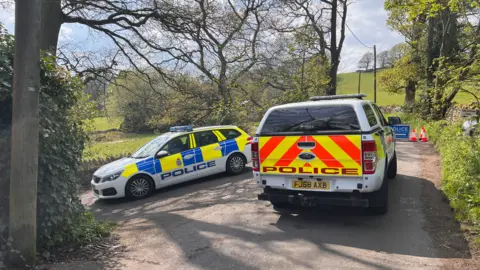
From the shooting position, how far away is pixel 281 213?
6.43m

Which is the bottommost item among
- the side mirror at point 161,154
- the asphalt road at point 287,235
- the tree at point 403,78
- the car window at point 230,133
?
the asphalt road at point 287,235

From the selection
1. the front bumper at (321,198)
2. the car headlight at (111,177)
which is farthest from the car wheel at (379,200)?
the car headlight at (111,177)

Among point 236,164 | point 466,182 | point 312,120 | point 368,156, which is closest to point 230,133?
point 236,164

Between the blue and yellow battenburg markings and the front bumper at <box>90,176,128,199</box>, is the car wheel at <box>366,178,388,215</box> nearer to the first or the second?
the blue and yellow battenburg markings

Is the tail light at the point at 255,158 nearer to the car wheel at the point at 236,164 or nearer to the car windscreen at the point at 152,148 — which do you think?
the car windscreen at the point at 152,148

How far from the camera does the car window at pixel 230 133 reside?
10891mm

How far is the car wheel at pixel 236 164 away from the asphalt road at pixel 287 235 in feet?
8.90

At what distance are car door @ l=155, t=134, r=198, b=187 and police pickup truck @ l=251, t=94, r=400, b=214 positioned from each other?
410 centimetres

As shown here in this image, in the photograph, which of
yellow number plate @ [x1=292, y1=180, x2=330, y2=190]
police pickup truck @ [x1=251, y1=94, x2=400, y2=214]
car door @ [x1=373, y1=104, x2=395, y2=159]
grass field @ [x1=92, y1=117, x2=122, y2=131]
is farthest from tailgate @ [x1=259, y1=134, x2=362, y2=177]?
grass field @ [x1=92, y1=117, x2=122, y2=131]

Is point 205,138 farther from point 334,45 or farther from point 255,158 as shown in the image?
point 334,45

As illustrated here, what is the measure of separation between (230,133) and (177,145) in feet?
6.23

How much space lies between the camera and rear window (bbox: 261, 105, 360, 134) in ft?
17.8

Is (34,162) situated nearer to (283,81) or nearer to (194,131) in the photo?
(194,131)

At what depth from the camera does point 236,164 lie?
10.9 m
